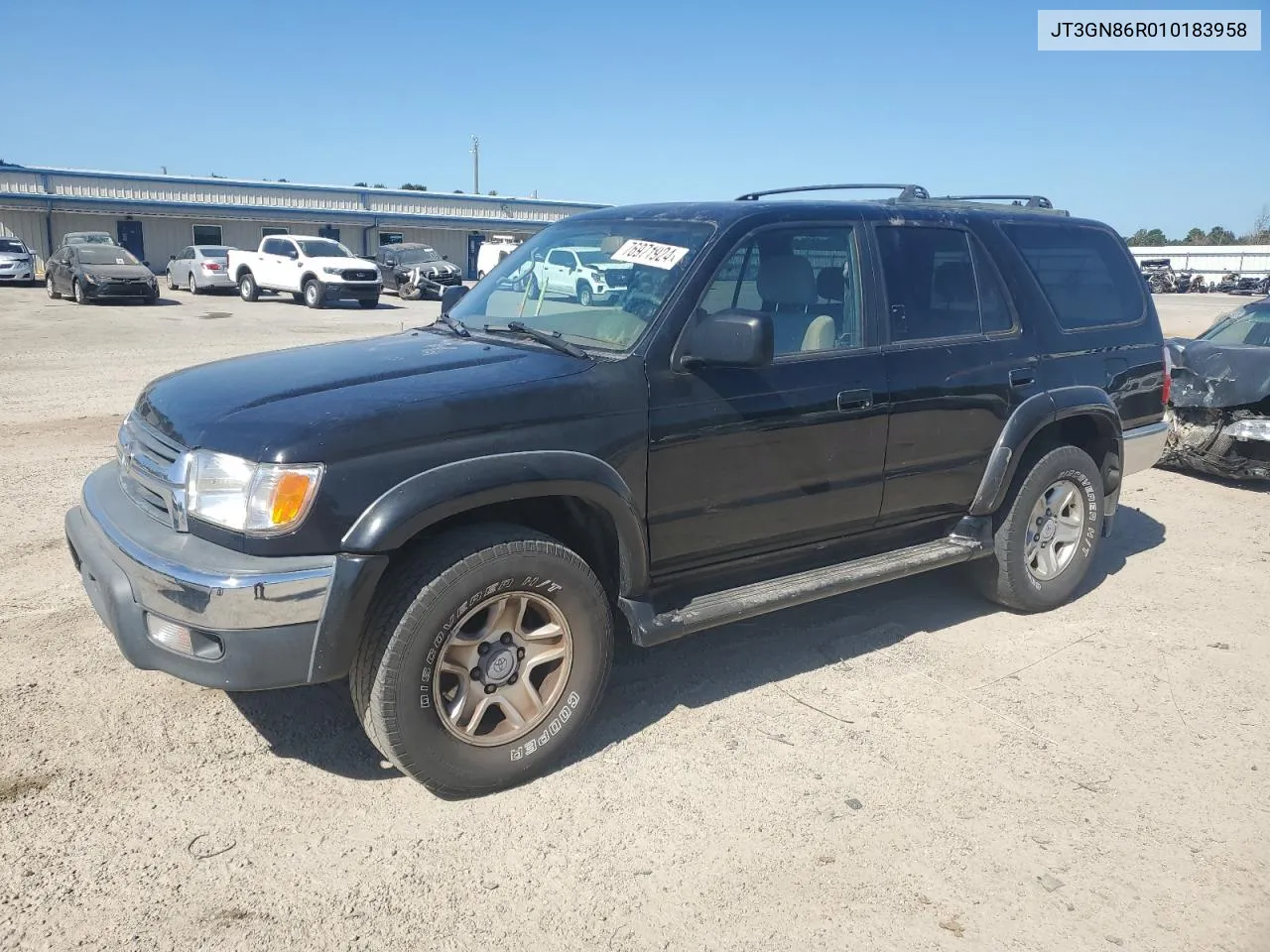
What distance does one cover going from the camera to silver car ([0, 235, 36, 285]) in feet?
94.1

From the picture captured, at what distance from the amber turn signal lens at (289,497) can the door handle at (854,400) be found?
2.18 metres

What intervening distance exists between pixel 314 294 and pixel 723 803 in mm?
23975

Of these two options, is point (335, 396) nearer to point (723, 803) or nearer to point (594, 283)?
point (594, 283)

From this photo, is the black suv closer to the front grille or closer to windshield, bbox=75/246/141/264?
the front grille

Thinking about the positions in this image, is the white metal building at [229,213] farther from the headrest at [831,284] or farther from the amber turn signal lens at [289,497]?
the amber turn signal lens at [289,497]

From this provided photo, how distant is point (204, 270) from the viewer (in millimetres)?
27859

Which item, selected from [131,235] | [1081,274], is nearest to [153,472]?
[1081,274]

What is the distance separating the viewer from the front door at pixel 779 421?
369 centimetres

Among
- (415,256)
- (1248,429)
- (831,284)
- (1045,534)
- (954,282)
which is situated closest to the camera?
(831,284)

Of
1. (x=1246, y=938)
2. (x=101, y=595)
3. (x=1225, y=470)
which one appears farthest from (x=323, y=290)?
(x=1246, y=938)

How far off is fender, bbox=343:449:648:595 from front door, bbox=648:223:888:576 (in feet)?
0.48

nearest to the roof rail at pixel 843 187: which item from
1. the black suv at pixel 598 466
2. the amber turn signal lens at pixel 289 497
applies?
the black suv at pixel 598 466

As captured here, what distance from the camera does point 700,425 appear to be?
3.70 metres

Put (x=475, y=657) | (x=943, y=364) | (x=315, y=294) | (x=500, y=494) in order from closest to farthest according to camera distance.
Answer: (x=500, y=494) → (x=475, y=657) → (x=943, y=364) → (x=315, y=294)
